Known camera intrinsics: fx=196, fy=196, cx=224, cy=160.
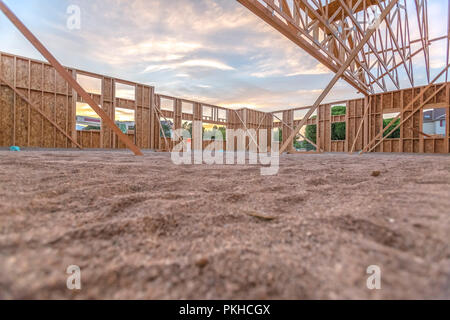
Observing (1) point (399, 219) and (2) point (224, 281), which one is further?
(1) point (399, 219)

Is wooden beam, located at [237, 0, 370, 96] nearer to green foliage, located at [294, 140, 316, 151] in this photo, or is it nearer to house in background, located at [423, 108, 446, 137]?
green foliage, located at [294, 140, 316, 151]

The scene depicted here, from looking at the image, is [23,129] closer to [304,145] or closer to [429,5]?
[429,5]

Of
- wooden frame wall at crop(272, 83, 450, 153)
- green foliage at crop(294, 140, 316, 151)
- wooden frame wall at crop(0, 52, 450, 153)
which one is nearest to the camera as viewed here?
wooden frame wall at crop(0, 52, 450, 153)

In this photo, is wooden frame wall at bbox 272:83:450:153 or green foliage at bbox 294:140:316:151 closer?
wooden frame wall at bbox 272:83:450:153

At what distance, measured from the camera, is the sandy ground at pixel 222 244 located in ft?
1.49

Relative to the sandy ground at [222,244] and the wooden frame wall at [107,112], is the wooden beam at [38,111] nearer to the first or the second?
the wooden frame wall at [107,112]

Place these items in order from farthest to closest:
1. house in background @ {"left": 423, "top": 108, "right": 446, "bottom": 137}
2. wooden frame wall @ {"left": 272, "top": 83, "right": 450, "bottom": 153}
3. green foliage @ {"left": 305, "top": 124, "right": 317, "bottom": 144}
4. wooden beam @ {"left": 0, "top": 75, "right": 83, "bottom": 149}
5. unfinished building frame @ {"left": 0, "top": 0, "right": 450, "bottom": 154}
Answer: green foliage @ {"left": 305, "top": 124, "right": 317, "bottom": 144}
house in background @ {"left": 423, "top": 108, "right": 446, "bottom": 137}
wooden frame wall @ {"left": 272, "top": 83, "right": 450, "bottom": 153}
wooden beam @ {"left": 0, "top": 75, "right": 83, "bottom": 149}
unfinished building frame @ {"left": 0, "top": 0, "right": 450, "bottom": 154}

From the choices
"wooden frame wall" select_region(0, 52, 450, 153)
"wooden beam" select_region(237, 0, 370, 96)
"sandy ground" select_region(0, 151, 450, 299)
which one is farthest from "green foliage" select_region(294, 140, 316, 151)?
"sandy ground" select_region(0, 151, 450, 299)

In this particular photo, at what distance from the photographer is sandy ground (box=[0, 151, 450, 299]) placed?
455mm

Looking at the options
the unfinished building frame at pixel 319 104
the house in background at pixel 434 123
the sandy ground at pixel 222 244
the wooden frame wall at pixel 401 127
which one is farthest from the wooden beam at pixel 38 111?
the house in background at pixel 434 123

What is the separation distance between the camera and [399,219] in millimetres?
740

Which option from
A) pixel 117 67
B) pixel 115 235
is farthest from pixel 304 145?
pixel 115 235
